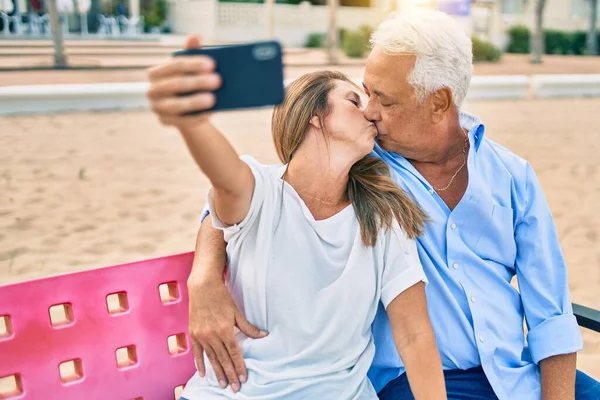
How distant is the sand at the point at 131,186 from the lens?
5387mm

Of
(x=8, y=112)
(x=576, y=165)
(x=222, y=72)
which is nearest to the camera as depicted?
(x=222, y=72)

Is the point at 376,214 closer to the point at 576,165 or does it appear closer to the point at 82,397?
the point at 82,397

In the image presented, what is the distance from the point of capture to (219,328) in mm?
1851

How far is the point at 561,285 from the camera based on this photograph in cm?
229

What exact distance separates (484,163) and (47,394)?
158 cm

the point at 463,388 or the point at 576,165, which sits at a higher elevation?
the point at 463,388

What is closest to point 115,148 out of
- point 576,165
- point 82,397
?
point 576,165

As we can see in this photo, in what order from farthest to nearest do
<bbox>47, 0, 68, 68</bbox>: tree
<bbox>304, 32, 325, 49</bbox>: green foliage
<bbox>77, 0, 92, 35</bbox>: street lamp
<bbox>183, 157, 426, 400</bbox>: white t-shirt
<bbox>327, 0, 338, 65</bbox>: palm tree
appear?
<bbox>304, 32, 325, 49</bbox>: green foliage
<bbox>77, 0, 92, 35</bbox>: street lamp
<bbox>327, 0, 338, 65</bbox>: palm tree
<bbox>47, 0, 68, 68</bbox>: tree
<bbox>183, 157, 426, 400</bbox>: white t-shirt

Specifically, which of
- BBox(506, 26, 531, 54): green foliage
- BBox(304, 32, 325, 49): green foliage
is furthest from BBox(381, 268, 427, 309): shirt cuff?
BBox(506, 26, 531, 54): green foliage

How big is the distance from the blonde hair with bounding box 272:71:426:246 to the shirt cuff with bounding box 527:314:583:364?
568 mm

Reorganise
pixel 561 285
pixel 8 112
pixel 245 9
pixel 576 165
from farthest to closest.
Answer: pixel 245 9
pixel 8 112
pixel 576 165
pixel 561 285

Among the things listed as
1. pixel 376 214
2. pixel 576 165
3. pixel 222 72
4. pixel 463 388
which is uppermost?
pixel 222 72

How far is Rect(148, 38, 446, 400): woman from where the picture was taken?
6.10 feet

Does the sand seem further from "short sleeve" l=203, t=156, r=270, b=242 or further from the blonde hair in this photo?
"short sleeve" l=203, t=156, r=270, b=242
